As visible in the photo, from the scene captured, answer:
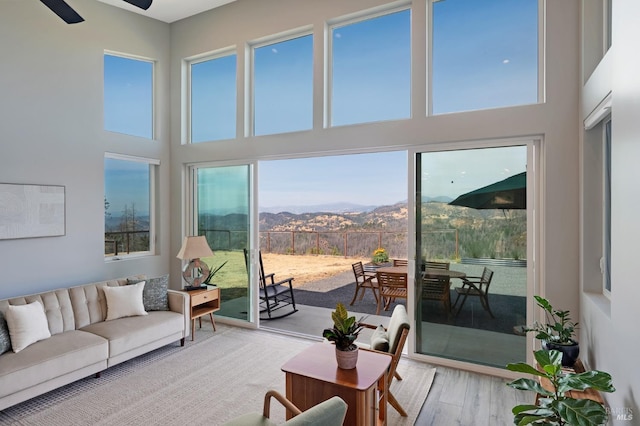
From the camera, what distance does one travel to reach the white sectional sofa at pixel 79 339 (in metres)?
2.76

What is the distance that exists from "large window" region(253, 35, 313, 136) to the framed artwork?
2.51 m

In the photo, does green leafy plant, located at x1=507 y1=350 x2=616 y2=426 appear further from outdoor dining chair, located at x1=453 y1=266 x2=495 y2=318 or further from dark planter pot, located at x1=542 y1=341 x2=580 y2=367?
outdoor dining chair, located at x1=453 y1=266 x2=495 y2=318

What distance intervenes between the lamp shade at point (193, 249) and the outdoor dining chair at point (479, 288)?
3094mm

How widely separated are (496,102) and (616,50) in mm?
1452

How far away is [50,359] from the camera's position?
2.89 metres

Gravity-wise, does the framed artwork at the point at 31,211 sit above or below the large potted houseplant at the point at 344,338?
above

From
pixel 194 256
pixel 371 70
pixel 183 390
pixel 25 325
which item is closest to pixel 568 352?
pixel 183 390

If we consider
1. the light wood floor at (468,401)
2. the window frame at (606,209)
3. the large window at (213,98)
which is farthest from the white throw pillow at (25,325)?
the window frame at (606,209)

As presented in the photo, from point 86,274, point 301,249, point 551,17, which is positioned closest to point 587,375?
point 551,17

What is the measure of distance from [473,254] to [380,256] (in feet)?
14.8

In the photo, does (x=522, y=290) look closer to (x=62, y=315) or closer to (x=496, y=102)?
(x=496, y=102)

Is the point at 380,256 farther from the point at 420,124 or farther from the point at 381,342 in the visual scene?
the point at 381,342

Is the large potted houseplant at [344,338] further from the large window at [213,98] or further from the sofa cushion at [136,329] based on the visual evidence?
the large window at [213,98]

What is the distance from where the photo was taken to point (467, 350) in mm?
3586
